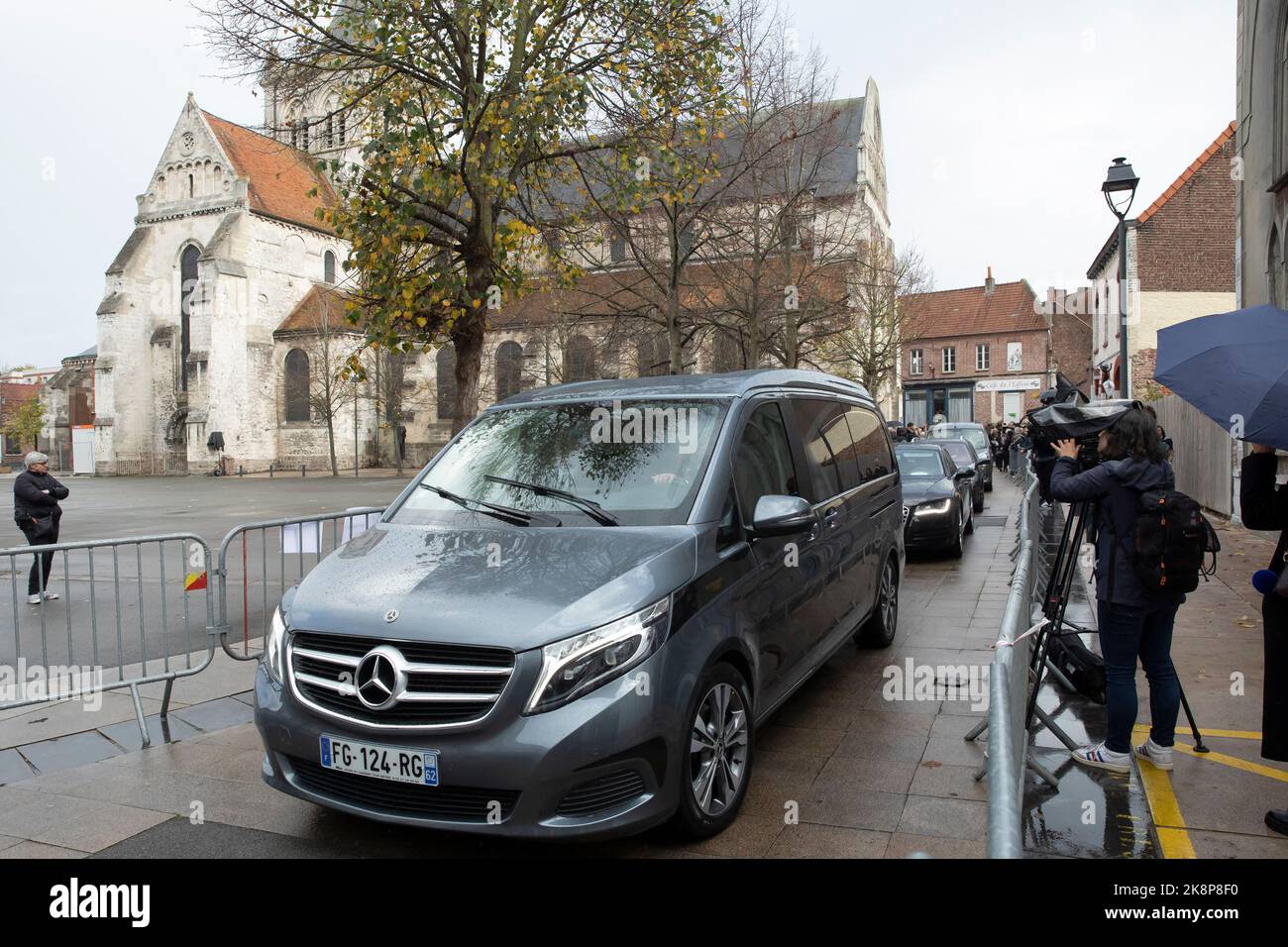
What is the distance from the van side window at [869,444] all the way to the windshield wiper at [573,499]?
110 inches

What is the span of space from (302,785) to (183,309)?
62.6 m

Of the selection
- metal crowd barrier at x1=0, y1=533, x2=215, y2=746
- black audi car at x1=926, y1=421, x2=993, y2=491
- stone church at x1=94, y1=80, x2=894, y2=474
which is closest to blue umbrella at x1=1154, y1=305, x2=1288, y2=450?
metal crowd barrier at x1=0, y1=533, x2=215, y2=746

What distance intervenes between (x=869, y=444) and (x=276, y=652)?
15.2 feet

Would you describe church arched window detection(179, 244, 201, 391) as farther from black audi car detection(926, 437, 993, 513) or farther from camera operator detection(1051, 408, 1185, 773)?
camera operator detection(1051, 408, 1185, 773)

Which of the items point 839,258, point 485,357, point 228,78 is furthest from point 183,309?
point 228,78

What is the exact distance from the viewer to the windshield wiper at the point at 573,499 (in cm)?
407

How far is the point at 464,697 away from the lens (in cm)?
323

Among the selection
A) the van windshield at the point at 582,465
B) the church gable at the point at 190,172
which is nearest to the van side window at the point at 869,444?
the van windshield at the point at 582,465

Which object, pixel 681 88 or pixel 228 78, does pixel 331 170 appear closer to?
pixel 228 78

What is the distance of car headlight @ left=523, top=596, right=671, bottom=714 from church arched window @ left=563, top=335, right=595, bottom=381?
130 ft

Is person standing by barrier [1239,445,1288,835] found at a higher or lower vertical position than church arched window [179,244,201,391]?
lower

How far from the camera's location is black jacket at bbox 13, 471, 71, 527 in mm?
11273

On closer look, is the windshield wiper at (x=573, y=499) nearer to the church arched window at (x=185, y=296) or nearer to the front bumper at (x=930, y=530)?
the front bumper at (x=930, y=530)

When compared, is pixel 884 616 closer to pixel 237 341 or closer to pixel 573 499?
pixel 573 499
